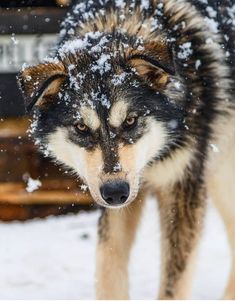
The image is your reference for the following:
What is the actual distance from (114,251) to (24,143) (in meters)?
2.37

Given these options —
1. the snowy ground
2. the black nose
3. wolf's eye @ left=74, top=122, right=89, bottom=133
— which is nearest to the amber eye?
wolf's eye @ left=74, top=122, right=89, bottom=133

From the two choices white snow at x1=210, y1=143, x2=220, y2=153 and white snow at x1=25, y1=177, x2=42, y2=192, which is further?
white snow at x1=25, y1=177, x2=42, y2=192

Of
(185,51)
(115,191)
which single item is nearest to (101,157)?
(115,191)

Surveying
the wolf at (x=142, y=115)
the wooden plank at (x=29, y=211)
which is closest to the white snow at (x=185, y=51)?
the wolf at (x=142, y=115)

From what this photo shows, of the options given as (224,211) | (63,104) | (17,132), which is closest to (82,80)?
(63,104)

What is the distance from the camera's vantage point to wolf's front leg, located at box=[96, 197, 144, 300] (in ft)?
18.1

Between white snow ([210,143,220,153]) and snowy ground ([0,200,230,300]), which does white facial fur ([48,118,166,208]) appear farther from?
snowy ground ([0,200,230,300])

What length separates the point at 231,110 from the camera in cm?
534

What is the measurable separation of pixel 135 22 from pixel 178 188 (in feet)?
3.04

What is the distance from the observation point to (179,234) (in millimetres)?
5367

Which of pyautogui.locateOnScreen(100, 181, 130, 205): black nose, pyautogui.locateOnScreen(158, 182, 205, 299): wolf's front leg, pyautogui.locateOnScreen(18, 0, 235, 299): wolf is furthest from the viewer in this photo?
pyautogui.locateOnScreen(158, 182, 205, 299): wolf's front leg

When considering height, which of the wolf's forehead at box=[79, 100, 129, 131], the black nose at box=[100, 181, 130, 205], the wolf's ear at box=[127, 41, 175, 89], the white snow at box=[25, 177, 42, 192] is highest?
the wolf's ear at box=[127, 41, 175, 89]

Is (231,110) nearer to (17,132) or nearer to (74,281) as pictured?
(74,281)

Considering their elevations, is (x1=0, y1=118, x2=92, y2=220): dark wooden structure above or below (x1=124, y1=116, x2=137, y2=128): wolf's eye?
below
